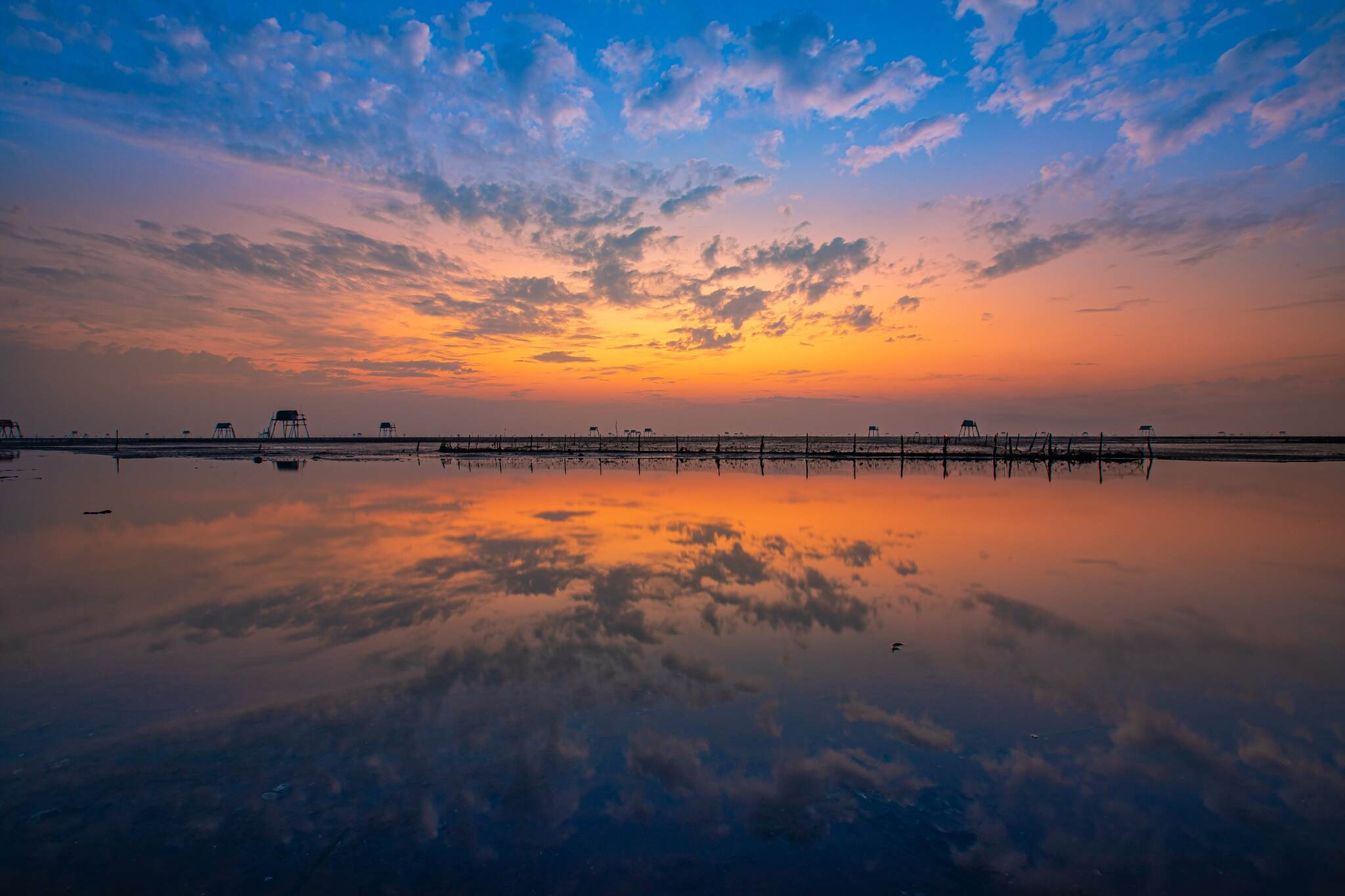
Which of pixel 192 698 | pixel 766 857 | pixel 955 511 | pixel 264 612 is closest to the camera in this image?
pixel 766 857

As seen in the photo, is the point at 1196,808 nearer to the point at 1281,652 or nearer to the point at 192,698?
the point at 1281,652

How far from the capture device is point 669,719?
22.6 ft

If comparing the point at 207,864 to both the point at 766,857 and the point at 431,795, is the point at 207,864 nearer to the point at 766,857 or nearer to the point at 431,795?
the point at 431,795

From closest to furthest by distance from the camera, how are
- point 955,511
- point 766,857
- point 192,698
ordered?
point 766,857
point 192,698
point 955,511

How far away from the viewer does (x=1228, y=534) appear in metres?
18.9

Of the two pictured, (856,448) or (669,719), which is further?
(856,448)

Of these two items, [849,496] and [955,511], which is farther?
[849,496]

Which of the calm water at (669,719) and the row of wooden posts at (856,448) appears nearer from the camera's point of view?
the calm water at (669,719)

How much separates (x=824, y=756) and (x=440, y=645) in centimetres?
569

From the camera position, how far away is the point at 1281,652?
926cm

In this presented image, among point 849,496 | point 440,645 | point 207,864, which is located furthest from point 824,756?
point 849,496

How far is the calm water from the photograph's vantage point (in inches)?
185

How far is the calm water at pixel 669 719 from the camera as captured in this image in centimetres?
470

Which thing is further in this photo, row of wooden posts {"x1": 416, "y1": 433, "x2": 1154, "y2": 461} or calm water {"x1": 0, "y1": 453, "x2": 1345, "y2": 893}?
row of wooden posts {"x1": 416, "y1": 433, "x2": 1154, "y2": 461}
